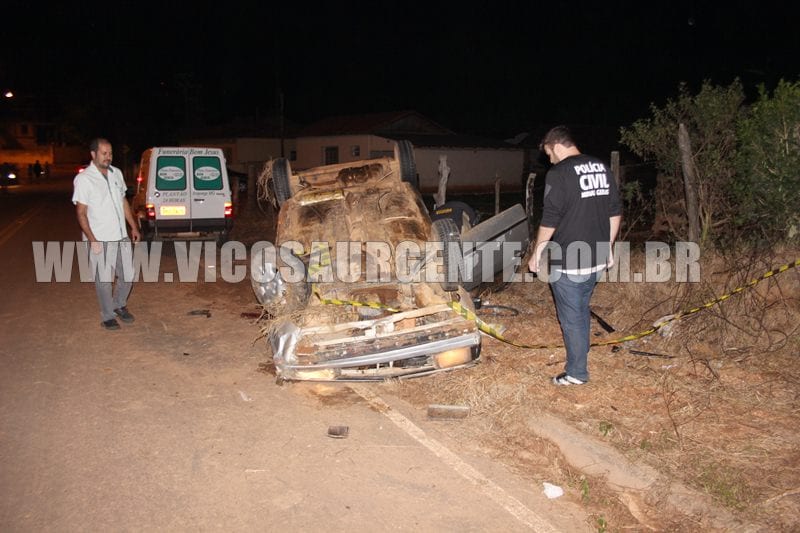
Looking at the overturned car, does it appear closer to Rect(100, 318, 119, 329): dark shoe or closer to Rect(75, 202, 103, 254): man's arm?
Rect(75, 202, 103, 254): man's arm

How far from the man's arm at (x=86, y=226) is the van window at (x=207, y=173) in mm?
5225

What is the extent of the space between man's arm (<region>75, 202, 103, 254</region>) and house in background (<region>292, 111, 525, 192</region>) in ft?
84.9

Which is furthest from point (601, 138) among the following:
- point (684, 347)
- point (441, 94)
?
point (684, 347)

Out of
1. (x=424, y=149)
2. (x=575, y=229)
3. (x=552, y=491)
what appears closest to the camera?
(x=552, y=491)

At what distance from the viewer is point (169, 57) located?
57594 mm

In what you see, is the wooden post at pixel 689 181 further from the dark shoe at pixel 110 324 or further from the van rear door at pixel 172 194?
the van rear door at pixel 172 194

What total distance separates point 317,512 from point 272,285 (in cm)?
283

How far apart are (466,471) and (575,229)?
2133 millimetres

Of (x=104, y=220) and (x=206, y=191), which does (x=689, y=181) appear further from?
(x=206, y=191)

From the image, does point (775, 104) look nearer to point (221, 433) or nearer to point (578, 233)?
point (578, 233)

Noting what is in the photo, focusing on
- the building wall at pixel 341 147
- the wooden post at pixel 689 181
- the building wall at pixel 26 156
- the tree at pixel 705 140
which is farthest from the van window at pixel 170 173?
the building wall at pixel 26 156

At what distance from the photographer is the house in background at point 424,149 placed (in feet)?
109

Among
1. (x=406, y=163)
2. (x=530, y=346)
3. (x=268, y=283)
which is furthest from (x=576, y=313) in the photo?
(x=406, y=163)

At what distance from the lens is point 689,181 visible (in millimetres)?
6570
